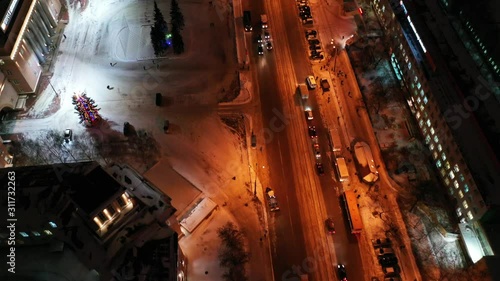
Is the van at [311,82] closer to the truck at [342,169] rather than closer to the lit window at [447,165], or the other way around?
the truck at [342,169]

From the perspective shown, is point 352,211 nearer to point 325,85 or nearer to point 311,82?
point 325,85

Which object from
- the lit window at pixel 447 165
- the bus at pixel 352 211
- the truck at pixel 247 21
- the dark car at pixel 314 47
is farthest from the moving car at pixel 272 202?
the truck at pixel 247 21

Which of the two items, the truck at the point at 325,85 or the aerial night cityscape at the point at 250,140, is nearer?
the aerial night cityscape at the point at 250,140

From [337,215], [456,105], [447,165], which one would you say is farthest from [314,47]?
[337,215]

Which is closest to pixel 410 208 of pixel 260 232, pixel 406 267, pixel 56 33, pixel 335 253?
pixel 406 267

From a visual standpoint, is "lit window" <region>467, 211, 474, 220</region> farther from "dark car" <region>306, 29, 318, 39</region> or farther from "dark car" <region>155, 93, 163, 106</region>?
"dark car" <region>155, 93, 163, 106</region>

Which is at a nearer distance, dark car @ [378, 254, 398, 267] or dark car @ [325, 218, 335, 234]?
dark car @ [378, 254, 398, 267]

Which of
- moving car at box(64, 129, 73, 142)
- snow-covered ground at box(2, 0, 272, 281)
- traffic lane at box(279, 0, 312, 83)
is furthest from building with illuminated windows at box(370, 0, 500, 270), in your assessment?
moving car at box(64, 129, 73, 142)
